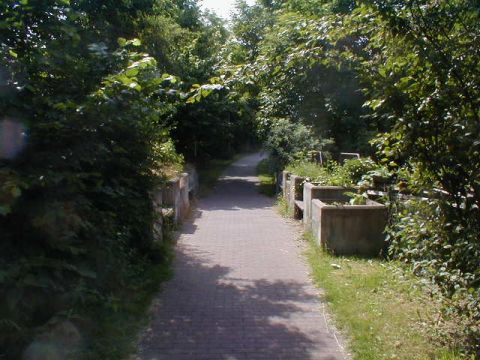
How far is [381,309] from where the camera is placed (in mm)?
6129

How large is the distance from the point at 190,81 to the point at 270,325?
51.5ft

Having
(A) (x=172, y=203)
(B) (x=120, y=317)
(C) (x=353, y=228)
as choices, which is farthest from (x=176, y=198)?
(B) (x=120, y=317)

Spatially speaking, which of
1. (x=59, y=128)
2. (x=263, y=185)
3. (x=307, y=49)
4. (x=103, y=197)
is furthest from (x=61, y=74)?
(x=263, y=185)

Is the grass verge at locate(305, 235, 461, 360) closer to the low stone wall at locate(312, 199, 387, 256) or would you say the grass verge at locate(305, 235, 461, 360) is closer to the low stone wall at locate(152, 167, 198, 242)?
the low stone wall at locate(312, 199, 387, 256)

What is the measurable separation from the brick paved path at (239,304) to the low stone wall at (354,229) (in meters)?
0.66

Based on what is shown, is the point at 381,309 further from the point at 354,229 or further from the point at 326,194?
the point at 326,194

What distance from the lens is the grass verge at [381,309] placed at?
16.4ft

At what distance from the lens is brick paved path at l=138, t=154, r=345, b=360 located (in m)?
5.20

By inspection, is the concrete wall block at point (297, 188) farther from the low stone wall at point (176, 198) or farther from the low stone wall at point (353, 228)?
the low stone wall at point (353, 228)

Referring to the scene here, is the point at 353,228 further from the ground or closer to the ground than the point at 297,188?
closer to the ground

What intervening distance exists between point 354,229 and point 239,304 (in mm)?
3101

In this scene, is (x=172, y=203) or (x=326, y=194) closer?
(x=326, y=194)

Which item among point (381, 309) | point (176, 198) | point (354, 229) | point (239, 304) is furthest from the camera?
point (176, 198)

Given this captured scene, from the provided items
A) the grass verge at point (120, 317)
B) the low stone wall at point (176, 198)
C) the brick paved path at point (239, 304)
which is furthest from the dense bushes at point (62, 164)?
the low stone wall at point (176, 198)
